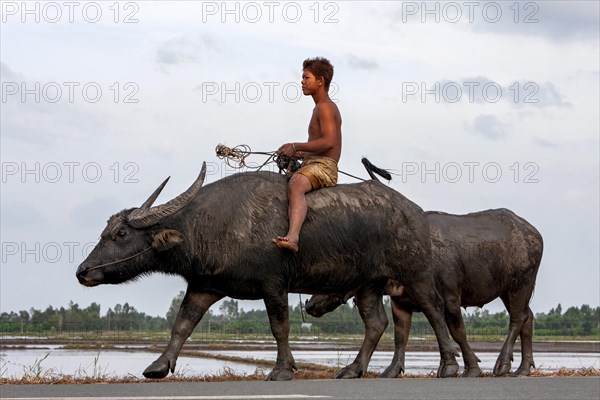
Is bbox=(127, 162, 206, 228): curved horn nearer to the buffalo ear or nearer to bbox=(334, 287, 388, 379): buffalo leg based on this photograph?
the buffalo ear

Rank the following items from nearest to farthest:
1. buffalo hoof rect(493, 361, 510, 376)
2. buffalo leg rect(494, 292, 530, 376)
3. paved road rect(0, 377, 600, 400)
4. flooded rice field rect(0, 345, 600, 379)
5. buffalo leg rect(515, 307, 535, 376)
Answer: paved road rect(0, 377, 600, 400)
buffalo leg rect(515, 307, 535, 376)
buffalo hoof rect(493, 361, 510, 376)
buffalo leg rect(494, 292, 530, 376)
flooded rice field rect(0, 345, 600, 379)

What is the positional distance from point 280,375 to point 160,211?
6.92 feet

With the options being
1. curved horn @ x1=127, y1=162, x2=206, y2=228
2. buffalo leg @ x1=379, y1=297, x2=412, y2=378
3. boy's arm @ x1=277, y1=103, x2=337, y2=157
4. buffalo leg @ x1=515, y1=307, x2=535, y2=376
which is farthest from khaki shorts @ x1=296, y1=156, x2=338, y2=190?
buffalo leg @ x1=515, y1=307, x2=535, y2=376

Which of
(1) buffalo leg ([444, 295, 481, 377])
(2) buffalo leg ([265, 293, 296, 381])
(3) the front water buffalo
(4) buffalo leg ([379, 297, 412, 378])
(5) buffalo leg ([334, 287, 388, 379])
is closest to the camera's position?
(2) buffalo leg ([265, 293, 296, 381])

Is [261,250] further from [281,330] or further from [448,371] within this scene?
[448,371]

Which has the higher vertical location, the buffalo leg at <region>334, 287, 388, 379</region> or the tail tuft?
the tail tuft

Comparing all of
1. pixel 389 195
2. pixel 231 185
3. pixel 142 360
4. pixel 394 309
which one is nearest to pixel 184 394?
pixel 231 185

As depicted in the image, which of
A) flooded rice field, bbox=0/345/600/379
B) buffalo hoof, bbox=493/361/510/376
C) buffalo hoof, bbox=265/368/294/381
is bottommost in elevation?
flooded rice field, bbox=0/345/600/379

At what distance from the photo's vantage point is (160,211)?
11547mm

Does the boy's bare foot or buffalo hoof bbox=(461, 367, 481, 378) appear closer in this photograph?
the boy's bare foot

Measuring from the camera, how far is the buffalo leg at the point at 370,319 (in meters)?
12.2

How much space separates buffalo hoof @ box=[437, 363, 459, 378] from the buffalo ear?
332 cm

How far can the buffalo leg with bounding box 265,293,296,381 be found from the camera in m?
11.3

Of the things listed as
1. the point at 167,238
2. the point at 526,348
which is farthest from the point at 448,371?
the point at 167,238
